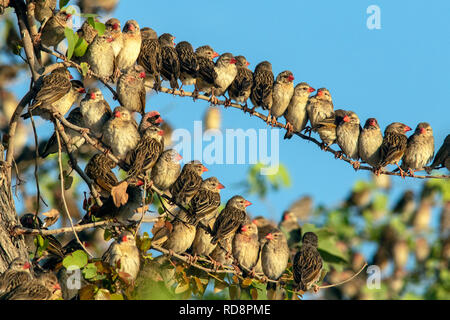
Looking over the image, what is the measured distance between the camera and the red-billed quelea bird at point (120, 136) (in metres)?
7.50

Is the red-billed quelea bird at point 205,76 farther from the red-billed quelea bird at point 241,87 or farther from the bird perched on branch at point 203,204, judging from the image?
the bird perched on branch at point 203,204

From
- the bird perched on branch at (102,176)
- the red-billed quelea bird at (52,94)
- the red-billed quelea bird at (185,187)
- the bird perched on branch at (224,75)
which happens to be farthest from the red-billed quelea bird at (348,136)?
the red-billed quelea bird at (52,94)

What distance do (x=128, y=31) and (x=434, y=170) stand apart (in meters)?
3.86

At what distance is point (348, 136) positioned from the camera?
28.5 feet

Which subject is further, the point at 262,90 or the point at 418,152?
the point at 262,90

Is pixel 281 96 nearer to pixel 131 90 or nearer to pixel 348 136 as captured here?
pixel 348 136

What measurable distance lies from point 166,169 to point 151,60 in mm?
1588

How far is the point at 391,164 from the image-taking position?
27.9 ft

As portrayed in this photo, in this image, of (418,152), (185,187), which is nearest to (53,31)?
(185,187)

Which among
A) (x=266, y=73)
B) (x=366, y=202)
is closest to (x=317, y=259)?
(x=266, y=73)

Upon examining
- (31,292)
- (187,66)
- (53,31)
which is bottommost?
(31,292)

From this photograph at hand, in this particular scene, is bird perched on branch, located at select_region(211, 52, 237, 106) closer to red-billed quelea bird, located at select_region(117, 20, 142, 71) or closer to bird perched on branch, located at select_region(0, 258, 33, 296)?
red-billed quelea bird, located at select_region(117, 20, 142, 71)

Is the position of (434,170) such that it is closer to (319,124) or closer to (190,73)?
(319,124)
